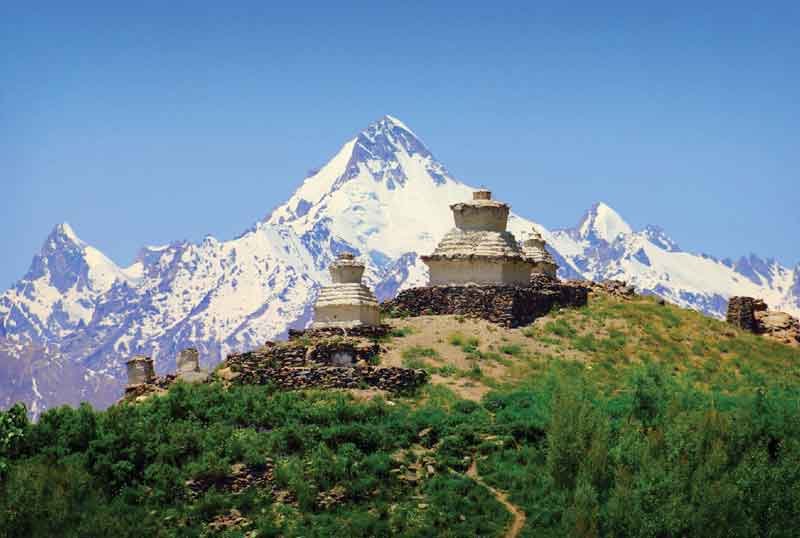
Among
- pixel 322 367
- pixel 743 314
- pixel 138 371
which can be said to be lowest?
pixel 138 371

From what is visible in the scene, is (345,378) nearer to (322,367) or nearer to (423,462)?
(322,367)

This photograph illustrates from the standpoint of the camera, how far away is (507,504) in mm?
48094

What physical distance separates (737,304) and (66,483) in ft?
129

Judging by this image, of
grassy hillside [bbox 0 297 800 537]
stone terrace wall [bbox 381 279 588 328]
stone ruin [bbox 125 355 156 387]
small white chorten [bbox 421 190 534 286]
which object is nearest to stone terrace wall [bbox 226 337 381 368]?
grassy hillside [bbox 0 297 800 537]

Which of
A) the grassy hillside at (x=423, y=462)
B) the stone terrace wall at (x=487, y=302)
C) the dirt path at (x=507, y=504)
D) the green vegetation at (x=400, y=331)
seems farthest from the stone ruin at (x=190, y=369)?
the dirt path at (x=507, y=504)

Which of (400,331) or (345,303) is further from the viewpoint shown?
(400,331)

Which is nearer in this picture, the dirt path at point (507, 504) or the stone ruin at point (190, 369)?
the dirt path at point (507, 504)

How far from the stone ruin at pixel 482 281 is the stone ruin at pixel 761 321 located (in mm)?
7978

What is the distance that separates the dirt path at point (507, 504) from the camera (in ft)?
153

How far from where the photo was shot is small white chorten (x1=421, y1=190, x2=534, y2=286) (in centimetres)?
6881

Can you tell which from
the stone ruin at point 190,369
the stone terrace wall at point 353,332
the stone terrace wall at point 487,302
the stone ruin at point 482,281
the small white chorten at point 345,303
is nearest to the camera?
the stone ruin at point 190,369

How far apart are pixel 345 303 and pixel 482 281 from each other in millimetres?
8653

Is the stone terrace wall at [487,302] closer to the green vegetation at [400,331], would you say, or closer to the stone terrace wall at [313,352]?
the green vegetation at [400,331]

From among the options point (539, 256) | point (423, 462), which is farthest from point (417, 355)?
point (539, 256)
